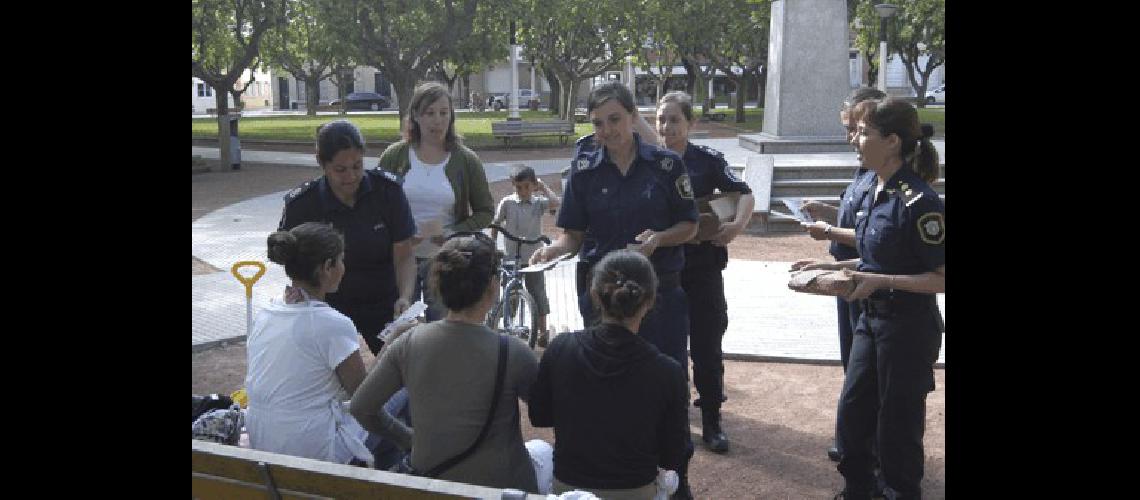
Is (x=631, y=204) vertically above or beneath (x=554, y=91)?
beneath

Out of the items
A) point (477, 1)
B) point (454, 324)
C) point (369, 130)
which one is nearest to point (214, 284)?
point (454, 324)

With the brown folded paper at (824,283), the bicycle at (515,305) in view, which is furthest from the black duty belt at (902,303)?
the bicycle at (515,305)

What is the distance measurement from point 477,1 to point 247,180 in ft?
35.1

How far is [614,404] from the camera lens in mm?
3148

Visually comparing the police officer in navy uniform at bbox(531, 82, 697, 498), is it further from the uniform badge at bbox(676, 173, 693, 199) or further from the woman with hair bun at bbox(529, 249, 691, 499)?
the woman with hair bun at bbox(529, 249, 691, 499)

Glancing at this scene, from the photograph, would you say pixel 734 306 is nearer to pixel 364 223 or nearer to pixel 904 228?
pixel 364 223

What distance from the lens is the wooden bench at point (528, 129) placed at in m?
29.5

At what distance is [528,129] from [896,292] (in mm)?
26351

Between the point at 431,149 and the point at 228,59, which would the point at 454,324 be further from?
the point at 228,59

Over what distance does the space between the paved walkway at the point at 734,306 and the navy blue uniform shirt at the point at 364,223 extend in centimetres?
340

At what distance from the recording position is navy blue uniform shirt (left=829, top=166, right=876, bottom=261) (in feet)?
A: 14.5

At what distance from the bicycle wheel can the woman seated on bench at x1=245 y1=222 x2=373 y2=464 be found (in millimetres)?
3291

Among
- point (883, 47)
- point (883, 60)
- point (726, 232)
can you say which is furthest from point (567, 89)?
point (726, 232)

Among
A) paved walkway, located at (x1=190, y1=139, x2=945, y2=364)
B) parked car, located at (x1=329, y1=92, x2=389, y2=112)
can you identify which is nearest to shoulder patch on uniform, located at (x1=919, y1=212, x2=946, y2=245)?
paved walkway, located at (x1=190, y1=139, x2=945, y2=364)
